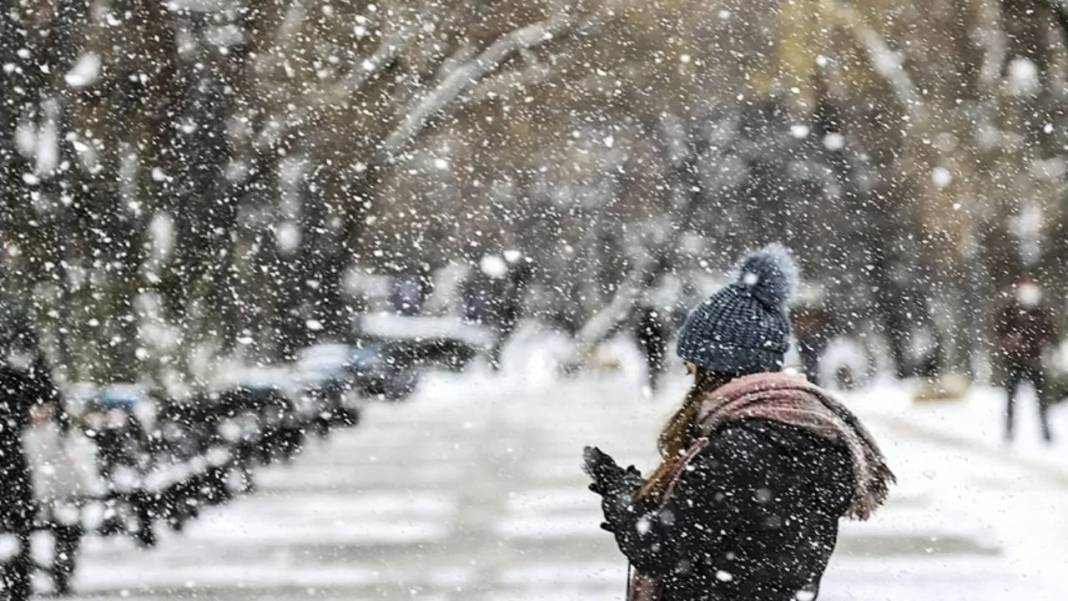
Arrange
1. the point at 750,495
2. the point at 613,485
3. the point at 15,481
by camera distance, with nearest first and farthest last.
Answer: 1. the point at 750,495
2. the point at 613,485
3. the point at 15,481

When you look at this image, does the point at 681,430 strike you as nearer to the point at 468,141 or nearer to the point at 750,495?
the point at 750,495

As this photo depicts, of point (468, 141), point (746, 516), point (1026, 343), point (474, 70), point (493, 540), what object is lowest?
Answer: point (746, 516)

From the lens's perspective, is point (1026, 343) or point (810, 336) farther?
point (810, 336)

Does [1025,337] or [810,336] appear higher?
[810,336]

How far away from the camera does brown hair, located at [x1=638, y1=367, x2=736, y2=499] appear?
Result: 2.62 meters

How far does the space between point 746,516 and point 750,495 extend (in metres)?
0.05

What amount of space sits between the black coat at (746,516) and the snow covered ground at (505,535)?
5081 millimetres

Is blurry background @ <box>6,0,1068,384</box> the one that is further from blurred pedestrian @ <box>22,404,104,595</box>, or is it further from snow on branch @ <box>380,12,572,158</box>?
blurred pedestrian @ <box>22,404,104,595</box>

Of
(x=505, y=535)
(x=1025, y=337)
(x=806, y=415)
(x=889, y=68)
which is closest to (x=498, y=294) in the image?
(x=889, y=68)

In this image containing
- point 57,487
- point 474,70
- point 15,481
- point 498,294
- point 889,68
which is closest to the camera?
point 15,481

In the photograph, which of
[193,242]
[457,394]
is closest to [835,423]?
[193,242]

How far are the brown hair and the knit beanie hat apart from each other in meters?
0.04

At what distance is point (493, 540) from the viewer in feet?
30.2

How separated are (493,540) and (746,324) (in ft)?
22.3
